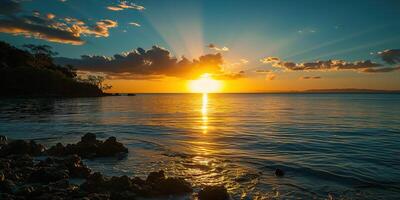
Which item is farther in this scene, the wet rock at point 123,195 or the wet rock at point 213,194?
the wet rock at point 213,194

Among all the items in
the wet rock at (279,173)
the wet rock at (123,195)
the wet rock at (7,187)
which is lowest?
the wet rock at (279,173)

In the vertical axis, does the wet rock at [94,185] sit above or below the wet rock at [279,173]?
above

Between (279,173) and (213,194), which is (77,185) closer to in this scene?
(213,194)

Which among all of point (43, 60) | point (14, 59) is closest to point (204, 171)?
point (14, 59)

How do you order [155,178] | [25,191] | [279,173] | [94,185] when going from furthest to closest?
1. [279,173]
2. [155,178]
3. [94,185]
4. [25,191]

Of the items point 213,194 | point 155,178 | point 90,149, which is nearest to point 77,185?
point 155,178

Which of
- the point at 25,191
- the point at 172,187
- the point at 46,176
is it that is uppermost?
the point at 25,191

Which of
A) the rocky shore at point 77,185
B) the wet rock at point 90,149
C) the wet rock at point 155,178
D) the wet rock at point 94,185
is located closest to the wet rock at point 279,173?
the rocky shore at point 77,185

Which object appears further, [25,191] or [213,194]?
[213,194]

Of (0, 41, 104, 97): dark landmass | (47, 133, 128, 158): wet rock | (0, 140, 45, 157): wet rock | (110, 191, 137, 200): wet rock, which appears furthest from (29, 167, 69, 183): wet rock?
(0, 41, 104, 97): dark landmass

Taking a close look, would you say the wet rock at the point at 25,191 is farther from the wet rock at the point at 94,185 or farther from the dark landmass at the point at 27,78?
the dark landmass at the point at 27,78

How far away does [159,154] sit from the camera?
819 inches

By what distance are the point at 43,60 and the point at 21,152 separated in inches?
7910

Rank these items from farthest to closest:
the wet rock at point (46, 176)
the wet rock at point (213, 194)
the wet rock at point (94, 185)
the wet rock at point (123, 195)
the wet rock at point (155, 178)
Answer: the wet rock at point (46, 176) < the wet rock at point (155, 178) < the wet rock at point (94, 185) < the wet rock at point (213, 194) < the wet rock at point (123, 195)
